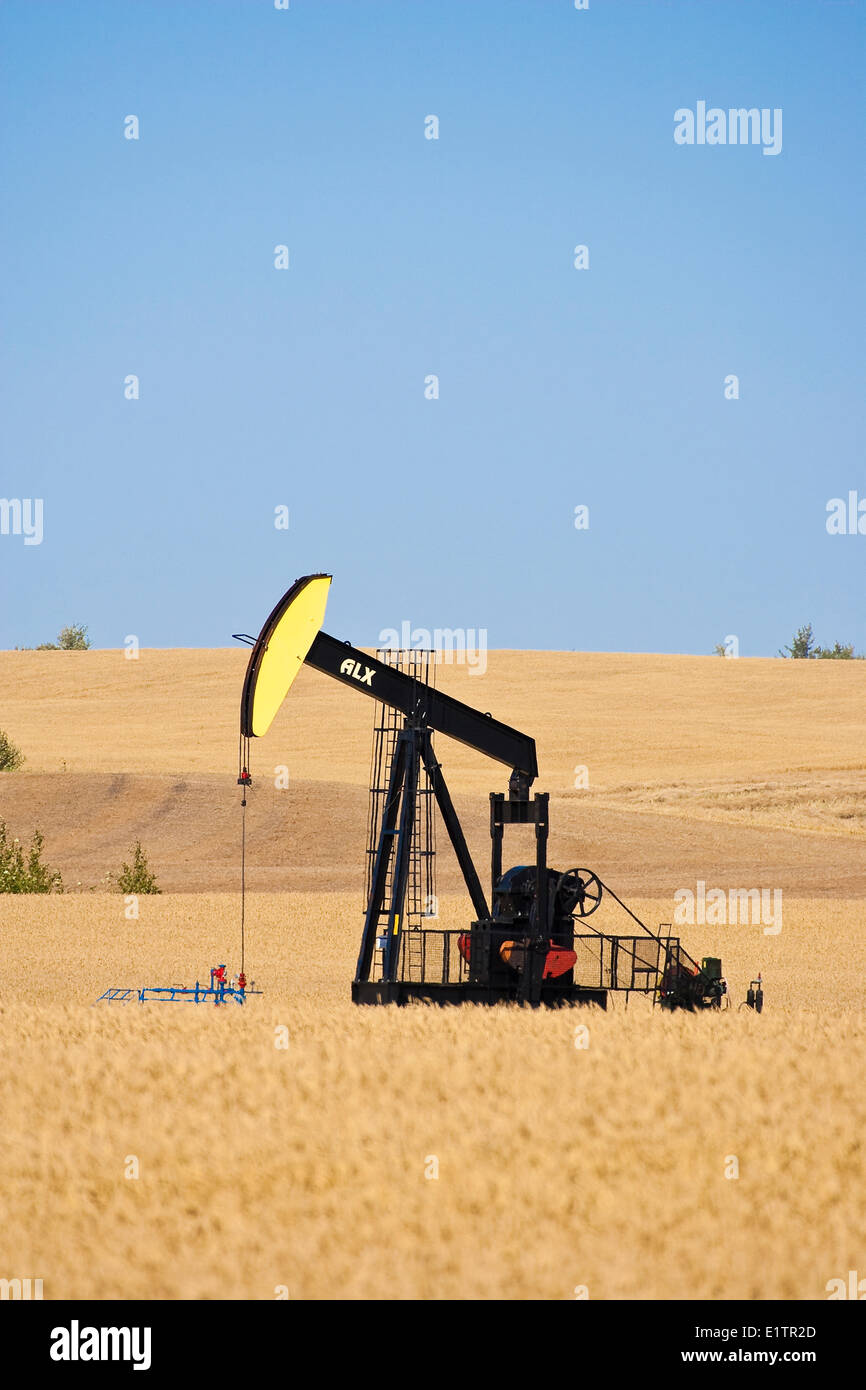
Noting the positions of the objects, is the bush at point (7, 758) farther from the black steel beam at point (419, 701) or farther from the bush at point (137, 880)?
the black steel beam at point (419, 701)

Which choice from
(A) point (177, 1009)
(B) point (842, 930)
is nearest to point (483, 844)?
(B) point (842, 930)

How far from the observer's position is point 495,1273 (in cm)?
786

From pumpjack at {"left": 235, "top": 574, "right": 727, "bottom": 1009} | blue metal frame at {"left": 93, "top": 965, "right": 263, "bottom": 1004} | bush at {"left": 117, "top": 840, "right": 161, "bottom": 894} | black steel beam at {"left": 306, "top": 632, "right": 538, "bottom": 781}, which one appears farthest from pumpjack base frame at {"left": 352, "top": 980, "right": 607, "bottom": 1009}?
bush at {"left": 117, "top": 840, "right": 161, "bottom": 894}

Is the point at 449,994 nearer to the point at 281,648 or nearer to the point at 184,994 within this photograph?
the point at 281,648

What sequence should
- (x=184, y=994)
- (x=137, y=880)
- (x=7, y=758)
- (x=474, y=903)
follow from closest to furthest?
(x=474, y=903), (x=184, y=994), (x=137, y=880), (x=7, y=758)

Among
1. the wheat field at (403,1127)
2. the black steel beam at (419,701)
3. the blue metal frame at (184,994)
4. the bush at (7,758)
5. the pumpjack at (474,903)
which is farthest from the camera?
the bush at (7,758)

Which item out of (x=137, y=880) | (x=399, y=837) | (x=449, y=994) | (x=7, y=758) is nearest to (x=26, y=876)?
(x=137, y=880)

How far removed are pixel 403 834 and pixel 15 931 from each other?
16.0 m

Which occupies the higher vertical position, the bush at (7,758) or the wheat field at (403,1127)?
the bush at (7,758)

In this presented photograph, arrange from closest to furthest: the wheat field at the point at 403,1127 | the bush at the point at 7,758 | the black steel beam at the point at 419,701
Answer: the wheat field at the point at 403,1127
the black steel beam at the point at 419,701
the bush at the point at 7,758

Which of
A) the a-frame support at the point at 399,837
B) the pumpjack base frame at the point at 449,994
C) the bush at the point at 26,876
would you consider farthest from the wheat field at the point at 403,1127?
the bush at the point at 26,876

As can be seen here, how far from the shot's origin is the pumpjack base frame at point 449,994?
19172 millimetres

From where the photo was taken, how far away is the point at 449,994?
19453 millimetres
